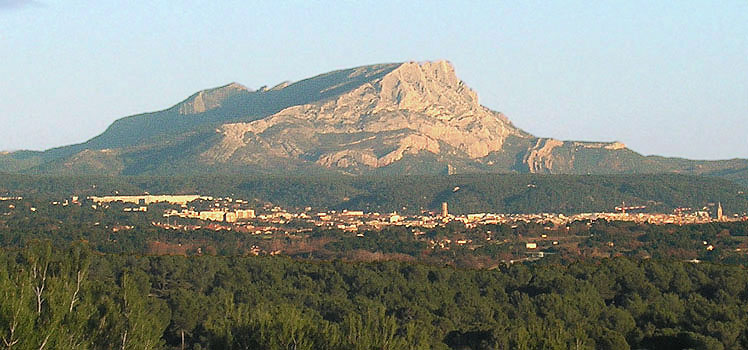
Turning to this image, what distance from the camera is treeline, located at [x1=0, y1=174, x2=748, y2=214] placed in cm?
17400

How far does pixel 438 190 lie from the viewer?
184 m

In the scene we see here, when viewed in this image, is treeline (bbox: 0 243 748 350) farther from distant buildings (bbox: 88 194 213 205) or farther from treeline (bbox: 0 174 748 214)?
treeline (bbox: 0 174 748 214)

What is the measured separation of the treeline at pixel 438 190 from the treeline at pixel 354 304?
102 m

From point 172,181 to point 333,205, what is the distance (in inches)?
989

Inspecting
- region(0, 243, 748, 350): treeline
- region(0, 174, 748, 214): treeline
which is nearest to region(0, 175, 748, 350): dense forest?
region(0, 243, 748, 350): treeline

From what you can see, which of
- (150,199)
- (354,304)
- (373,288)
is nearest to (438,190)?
(150,199)

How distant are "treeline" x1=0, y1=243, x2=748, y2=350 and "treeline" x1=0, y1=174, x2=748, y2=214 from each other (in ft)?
336

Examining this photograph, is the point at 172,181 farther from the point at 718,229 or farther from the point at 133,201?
the point at 718,229

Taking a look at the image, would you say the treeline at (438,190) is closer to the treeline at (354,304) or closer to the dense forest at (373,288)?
the dense forest at (373,288)

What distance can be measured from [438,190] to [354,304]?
128 meters

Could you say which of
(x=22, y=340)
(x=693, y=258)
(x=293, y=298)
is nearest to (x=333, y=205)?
(x=693, y=258)

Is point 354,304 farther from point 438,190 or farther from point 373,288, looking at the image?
point 438,190

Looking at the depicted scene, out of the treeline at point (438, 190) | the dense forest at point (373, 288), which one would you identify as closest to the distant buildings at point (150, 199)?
the treeline at point (438, 190)

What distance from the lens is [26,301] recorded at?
34969 millimetres
